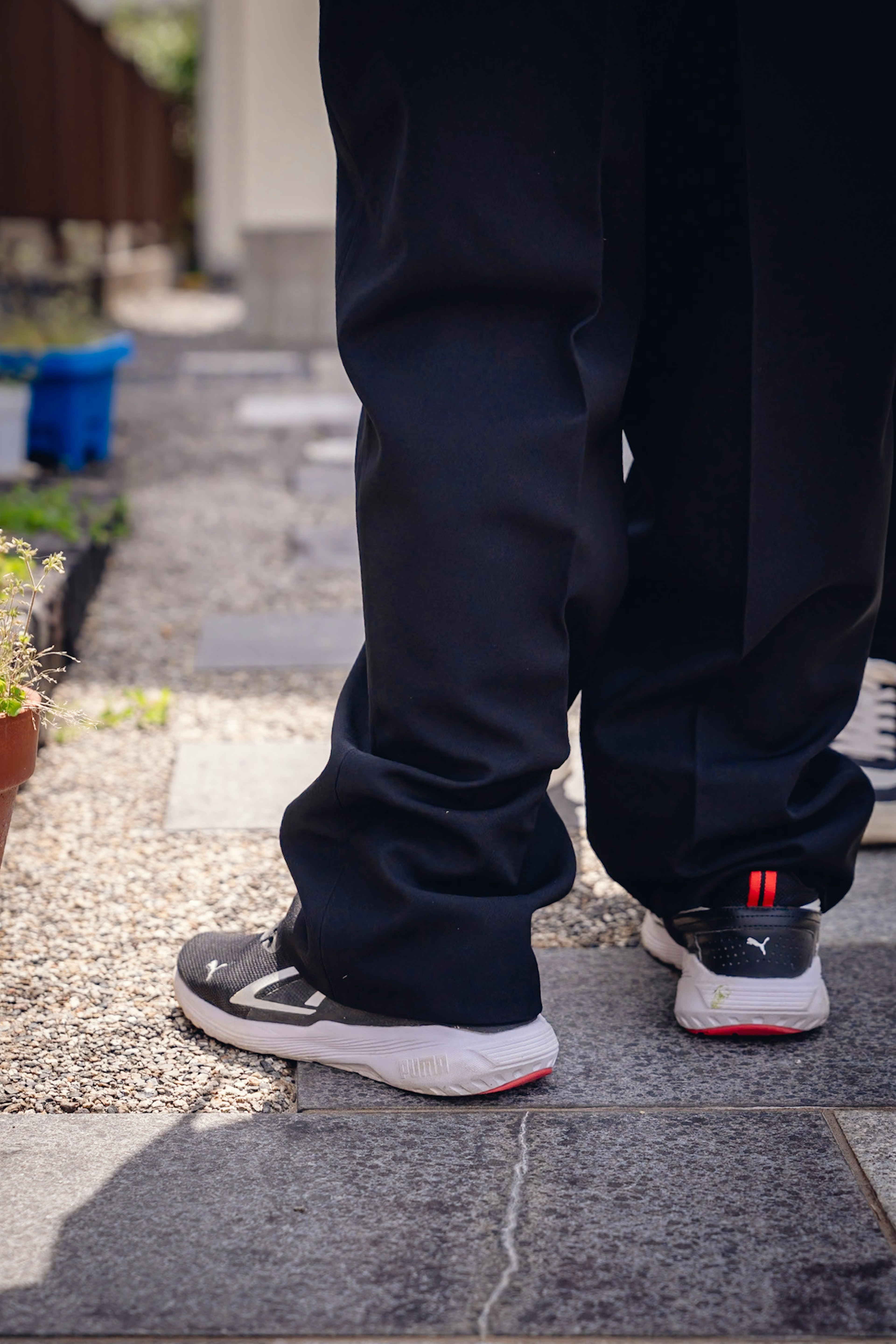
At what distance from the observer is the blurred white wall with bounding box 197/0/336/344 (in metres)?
8.22

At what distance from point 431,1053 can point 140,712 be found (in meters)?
1.28

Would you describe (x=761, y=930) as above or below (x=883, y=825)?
above

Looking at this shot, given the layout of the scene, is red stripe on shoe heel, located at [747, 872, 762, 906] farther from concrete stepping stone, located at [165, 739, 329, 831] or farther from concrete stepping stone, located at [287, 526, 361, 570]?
concrete stepping stone, located at [287, 526, 361, 570]

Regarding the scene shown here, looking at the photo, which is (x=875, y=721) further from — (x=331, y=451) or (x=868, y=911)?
(x=331, y=451)

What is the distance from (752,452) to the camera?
1136 mm

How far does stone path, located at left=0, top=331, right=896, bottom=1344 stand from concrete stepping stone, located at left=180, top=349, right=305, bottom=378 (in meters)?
5.88

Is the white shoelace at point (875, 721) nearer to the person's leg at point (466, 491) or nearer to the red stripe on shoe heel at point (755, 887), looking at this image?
the red stripe on shoe heel at point (755, 887)

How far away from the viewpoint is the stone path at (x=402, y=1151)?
865mm

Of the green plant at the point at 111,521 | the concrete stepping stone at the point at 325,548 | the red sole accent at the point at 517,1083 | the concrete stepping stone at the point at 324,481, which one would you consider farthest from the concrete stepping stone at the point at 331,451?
the red sole accent at the point at 517,1083

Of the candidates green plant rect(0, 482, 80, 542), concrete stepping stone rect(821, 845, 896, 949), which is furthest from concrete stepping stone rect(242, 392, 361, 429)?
concrete stepping stone rect(821, 845, 896, 949)

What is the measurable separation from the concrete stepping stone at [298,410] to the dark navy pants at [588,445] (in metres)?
4.32

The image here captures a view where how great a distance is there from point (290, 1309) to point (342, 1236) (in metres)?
0.08

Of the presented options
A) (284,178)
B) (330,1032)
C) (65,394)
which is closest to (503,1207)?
(330,1032)

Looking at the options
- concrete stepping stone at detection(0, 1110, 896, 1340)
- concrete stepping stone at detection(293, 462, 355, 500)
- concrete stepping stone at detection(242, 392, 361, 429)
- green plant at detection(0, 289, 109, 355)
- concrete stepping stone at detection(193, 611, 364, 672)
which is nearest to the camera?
concrete stepping stone at detection(0, 1110, 896, 1340)
